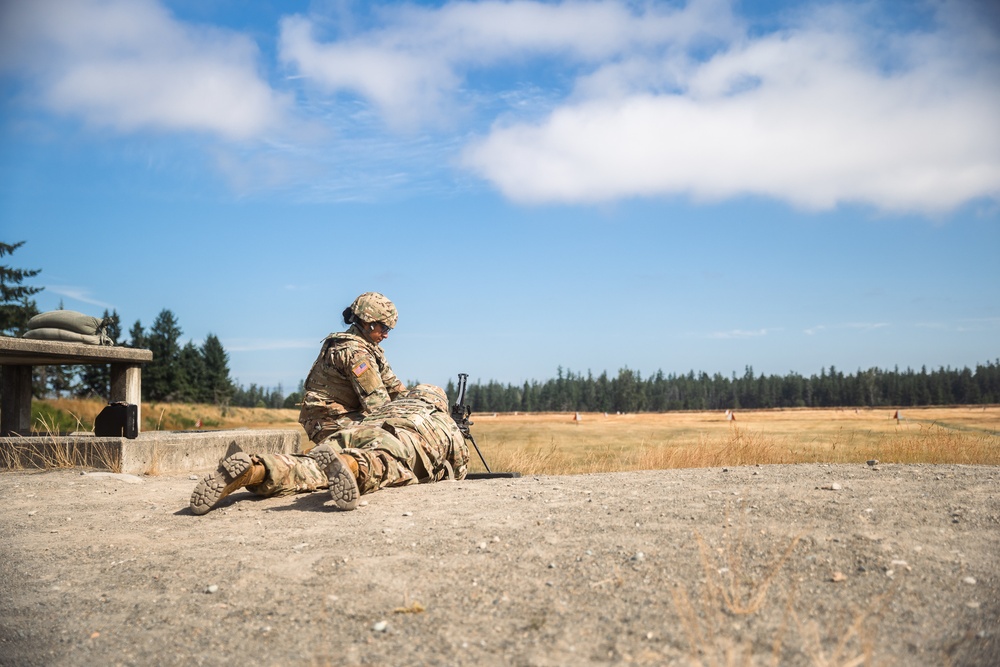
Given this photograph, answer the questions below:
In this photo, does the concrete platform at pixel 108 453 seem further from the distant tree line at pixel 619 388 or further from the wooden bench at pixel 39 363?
the distant tree line at pixel 619 388

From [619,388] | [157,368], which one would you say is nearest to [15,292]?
[157,368]

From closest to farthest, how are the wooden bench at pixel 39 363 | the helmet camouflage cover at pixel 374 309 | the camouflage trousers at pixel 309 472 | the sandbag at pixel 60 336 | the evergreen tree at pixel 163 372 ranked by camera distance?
the camouflage trousers at pixel 309 472
the helmet camouflage cover at pixel 374 309
the wooden bench at pixel 39 363
the sandbag at pixel 60 336
the evergreen tree at pixel 163 372

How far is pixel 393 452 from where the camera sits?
6.23 m

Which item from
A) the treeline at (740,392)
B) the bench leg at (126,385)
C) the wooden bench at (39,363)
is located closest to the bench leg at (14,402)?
the wooden bench at (39,363)

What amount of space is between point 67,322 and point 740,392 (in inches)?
5730

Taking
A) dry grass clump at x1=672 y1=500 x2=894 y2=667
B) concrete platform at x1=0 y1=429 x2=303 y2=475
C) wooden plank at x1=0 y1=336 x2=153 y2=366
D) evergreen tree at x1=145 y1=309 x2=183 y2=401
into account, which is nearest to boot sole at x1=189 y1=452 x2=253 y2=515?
dry grass clump at x1=672 y1=500 x2=894 y2=667

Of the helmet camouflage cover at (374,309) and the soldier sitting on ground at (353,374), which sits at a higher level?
the helmet camouflage cover at (374,309)

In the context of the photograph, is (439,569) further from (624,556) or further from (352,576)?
(624,556)

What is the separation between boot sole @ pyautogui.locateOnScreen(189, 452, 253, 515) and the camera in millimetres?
5172

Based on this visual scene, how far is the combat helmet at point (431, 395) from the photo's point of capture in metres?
7.22

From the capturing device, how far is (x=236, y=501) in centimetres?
581

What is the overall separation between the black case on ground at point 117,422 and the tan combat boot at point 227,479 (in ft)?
Result: 18.3

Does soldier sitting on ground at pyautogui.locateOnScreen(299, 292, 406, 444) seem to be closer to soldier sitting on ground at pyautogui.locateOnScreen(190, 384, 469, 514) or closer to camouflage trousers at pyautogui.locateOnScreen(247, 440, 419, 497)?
soldier sitting on ground at pyautogui.locateOnScreen(190, 384, 469, 514)

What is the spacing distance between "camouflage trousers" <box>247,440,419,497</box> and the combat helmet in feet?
3.58
